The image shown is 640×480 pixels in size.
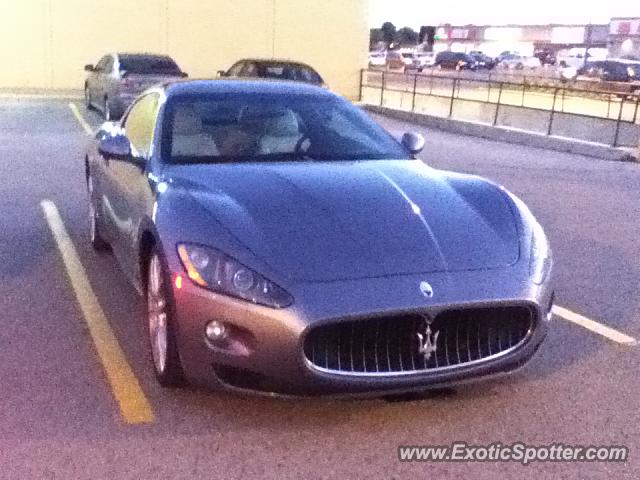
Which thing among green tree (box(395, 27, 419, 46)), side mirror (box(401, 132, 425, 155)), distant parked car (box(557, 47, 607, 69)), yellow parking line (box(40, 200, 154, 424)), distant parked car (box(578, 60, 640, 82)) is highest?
side mirror (box(401, 132, 425, 155))

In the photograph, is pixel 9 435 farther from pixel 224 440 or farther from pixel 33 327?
pixel 33 327

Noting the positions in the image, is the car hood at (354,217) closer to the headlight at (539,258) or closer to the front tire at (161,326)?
the headlight at (539,258)

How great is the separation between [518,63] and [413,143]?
72451 mm

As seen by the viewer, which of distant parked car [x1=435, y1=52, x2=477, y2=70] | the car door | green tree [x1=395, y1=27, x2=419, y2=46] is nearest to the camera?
the car door

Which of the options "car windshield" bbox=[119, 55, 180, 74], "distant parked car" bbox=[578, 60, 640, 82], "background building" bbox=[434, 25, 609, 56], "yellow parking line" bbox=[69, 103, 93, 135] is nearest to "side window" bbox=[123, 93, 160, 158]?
"yellow parking line" bbox=[69, 103, 93, 135]

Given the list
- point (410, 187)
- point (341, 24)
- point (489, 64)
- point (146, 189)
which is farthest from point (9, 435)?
point (489, 64)

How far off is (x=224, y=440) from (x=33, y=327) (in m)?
1.99

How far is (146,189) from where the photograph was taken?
4832mm

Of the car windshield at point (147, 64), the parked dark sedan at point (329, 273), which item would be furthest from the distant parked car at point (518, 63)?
the parked dark sedan at point (329, 273)

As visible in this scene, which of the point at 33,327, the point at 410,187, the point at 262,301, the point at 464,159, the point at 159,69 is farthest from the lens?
the point at 159,69

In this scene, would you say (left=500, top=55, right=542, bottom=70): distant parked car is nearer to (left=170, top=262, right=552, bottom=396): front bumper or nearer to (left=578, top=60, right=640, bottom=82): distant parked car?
(left=578, top=60, right=640, bottom=82): distant parked car

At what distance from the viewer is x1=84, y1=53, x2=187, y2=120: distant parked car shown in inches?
705

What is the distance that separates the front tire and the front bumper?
133 mm

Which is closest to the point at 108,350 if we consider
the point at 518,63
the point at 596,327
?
Result: the point at 596,327
